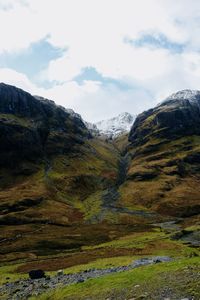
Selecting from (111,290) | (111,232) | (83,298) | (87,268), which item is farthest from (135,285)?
(111,232)

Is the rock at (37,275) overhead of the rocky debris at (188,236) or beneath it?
beneath

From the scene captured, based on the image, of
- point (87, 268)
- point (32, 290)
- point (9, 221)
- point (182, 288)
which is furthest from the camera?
point (9, 221)

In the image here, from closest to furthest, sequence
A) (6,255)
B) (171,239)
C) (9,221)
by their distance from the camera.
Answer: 1. (6,255)
2. (171,239)
3. (9,221)

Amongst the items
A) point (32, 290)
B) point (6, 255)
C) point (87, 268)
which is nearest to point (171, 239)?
point (6, 255)

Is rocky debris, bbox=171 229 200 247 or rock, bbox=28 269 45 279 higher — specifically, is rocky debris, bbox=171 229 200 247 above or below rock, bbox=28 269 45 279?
above

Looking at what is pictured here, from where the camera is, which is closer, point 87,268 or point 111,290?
point 111,290

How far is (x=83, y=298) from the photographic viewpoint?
34062mm

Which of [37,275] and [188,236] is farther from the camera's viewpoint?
[188,236]

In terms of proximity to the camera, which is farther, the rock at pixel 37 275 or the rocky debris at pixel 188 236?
the rocky debris at pixel 188 236

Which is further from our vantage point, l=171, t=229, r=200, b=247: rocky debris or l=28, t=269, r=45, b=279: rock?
l=171, t=229, r=200, b=247: rocky debris

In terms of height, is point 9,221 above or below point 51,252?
above

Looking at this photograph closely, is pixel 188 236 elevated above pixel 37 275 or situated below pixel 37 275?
above

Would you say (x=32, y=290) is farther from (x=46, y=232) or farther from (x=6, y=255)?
(x=46, y=232)

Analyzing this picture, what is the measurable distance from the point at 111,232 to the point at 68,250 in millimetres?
36528
